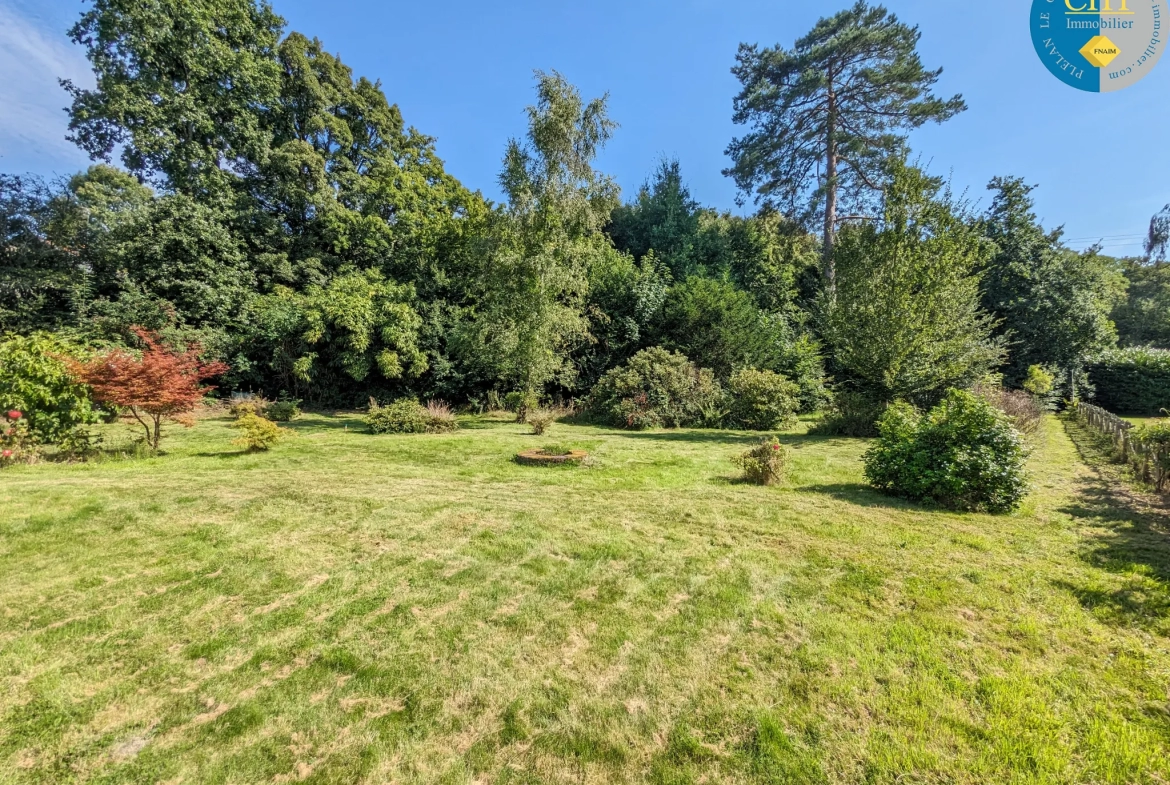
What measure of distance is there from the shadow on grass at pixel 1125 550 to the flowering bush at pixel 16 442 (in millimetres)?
13625

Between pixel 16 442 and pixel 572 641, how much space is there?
1032cm

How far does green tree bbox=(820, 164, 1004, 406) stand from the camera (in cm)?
1195

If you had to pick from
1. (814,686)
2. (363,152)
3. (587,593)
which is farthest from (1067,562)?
(363,152)

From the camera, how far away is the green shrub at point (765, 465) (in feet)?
23.4

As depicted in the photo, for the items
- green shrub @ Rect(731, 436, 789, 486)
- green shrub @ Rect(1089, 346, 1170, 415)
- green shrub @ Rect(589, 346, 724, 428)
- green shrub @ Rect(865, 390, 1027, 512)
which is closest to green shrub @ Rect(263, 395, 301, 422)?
green shrub @ Rect(589, 346, 724, 428)

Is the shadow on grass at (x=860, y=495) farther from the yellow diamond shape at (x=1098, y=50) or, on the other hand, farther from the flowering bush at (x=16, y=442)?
the flowering bush at (x=16, y=442)

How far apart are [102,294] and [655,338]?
2124 centimetres

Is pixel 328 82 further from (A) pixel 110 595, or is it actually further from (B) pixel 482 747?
(B) pixel 482 747

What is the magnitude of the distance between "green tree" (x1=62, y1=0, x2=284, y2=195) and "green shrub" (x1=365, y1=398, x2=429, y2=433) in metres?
14.6

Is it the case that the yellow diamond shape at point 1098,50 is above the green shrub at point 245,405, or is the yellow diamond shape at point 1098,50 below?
above

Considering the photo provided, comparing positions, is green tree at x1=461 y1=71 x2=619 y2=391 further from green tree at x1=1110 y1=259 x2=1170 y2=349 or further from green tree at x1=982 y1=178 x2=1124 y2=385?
green tree at x1=1110 y1=259 x2=1170 y2=349

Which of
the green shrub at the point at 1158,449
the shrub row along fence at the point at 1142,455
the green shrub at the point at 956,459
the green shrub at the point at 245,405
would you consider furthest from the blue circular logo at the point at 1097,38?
the green shrub at the point at 245,405

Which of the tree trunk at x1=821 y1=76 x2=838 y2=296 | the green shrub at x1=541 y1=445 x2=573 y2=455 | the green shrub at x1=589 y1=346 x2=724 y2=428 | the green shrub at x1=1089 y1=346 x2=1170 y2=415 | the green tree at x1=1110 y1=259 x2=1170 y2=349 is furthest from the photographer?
the green tree at x1=1110 y1=259 x2=1170 y2=349

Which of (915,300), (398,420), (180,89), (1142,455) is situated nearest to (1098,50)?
(915,300)
